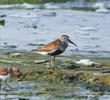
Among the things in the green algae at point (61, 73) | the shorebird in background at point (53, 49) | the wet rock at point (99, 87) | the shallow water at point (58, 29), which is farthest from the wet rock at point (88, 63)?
the wet rock at point (99, 87)

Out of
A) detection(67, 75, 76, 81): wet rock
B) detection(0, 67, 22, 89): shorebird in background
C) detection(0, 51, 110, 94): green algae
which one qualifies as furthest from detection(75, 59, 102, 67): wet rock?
detection(0, 67, 22, 89): shorebird in background

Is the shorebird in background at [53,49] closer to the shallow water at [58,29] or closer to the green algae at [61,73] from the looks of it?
the green algae at [61,73]

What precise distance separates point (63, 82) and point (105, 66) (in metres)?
1.82

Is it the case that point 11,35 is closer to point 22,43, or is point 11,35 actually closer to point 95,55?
point 22,43

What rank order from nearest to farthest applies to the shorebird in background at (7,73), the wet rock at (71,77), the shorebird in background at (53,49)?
the shorebird in background at (7,73) → the wet rock at (71,77) → the shorebird in background at (53,49)

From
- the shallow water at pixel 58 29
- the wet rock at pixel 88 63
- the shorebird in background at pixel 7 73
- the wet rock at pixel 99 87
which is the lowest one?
the shallow water at pixel 58 29

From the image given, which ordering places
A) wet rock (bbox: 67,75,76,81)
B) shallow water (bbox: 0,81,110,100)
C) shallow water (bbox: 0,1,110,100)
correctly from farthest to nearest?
wet rock (bbox: 67,75,76,81), shallow water (bbox: 0,1,110,100), shallow water (bbox: 0,81,110,100)

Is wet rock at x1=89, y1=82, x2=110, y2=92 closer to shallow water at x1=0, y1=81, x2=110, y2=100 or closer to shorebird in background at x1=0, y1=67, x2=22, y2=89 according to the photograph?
shallow water at x1=0, y1=81, x2=110, y2=100

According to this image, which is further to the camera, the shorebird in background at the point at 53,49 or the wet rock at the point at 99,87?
the shorebird in background at the point at 53,49

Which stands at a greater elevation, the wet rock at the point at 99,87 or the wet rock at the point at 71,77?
the wet rock at the point at 99,87

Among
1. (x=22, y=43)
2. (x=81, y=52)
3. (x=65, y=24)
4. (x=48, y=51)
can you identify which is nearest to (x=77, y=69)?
(x=48, y=51)

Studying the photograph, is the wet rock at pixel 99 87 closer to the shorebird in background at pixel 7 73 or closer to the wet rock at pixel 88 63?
the shorebird in background at pixel 7 73

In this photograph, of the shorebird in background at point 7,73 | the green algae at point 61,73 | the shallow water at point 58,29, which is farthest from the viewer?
the green algae at point 61,73

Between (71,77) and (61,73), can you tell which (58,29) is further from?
(71,77)
